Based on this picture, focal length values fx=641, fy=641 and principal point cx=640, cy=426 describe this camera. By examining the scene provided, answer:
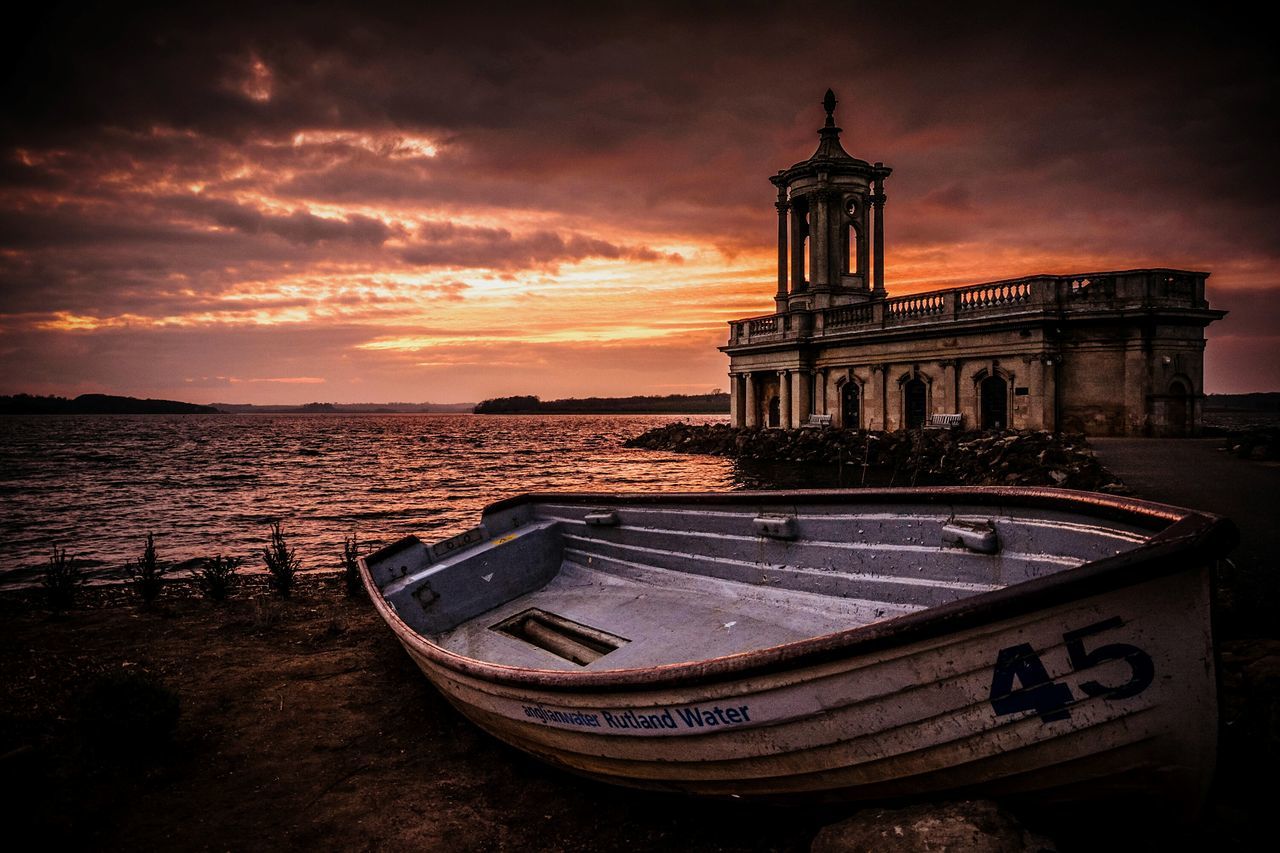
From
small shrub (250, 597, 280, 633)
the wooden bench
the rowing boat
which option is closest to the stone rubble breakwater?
the wooden bench

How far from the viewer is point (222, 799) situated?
473cm

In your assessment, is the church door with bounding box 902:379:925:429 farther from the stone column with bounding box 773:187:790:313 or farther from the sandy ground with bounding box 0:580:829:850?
the sandy ground with bounding box 0:580:829:850

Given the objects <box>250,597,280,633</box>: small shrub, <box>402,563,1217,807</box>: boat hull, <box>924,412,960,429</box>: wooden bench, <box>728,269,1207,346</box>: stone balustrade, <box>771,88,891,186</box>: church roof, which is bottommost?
<box>250,597,280,633</box>: small shrub

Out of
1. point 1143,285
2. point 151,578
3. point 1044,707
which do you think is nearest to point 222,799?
point 1044,707

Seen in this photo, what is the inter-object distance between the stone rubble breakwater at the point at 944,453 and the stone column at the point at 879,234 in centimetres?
1008

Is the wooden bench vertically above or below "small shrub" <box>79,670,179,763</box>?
above

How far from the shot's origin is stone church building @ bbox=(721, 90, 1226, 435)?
20250 mm

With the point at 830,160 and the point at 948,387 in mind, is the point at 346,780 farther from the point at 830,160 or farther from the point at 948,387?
the point at 830,160

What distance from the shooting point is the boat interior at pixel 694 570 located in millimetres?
4742

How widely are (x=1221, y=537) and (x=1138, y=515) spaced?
106 centimetres

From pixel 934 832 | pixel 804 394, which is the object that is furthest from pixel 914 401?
pixel 934 832

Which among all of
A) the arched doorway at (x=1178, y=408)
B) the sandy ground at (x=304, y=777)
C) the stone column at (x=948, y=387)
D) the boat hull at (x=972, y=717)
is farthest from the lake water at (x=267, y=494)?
the arched doorway at (x=1178, y=408)

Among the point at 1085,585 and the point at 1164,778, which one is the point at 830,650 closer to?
the point at 1085,585

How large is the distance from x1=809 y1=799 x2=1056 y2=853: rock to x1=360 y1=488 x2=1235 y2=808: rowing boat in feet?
0.34
